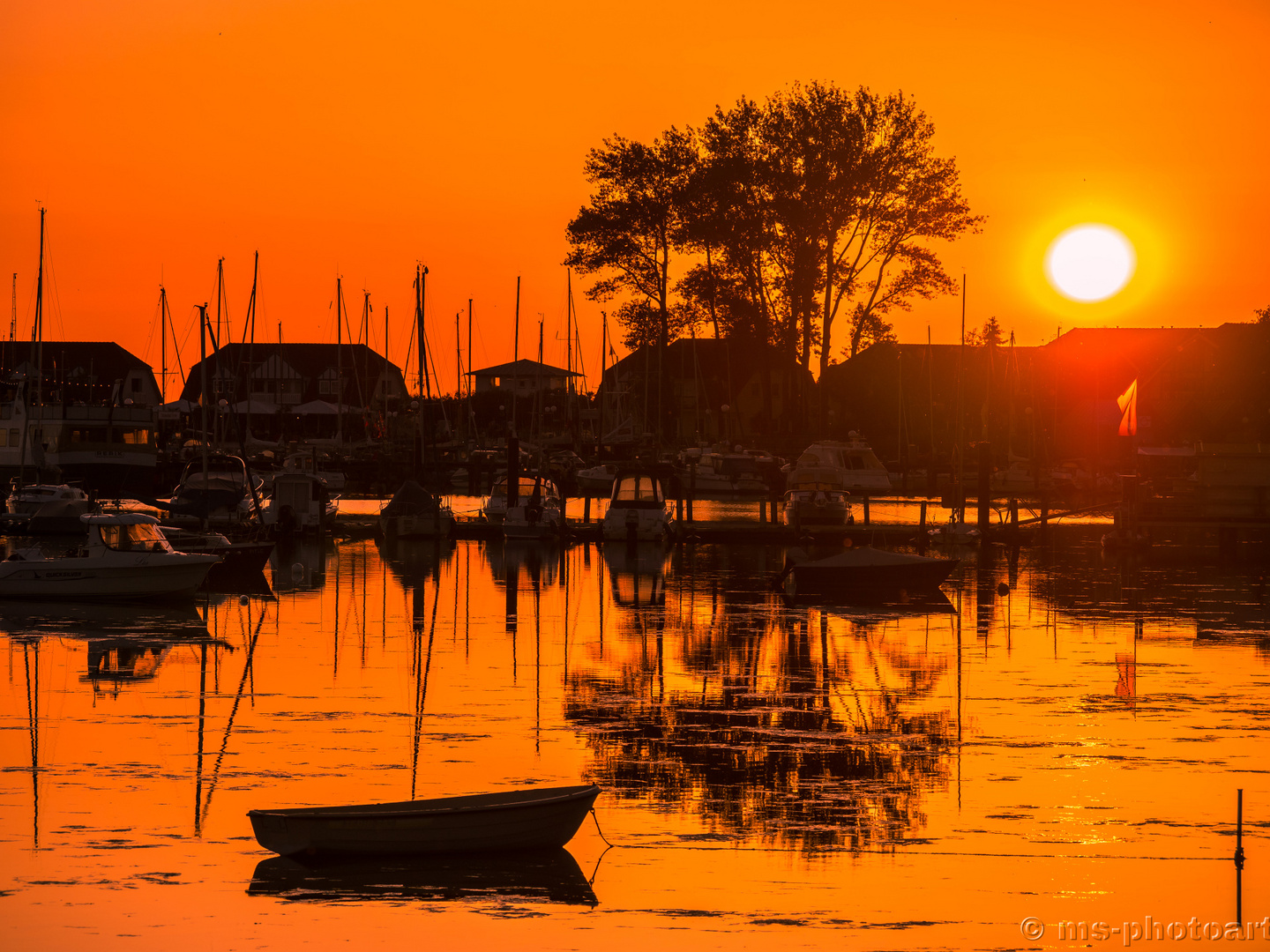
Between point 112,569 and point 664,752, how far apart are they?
19310 mm

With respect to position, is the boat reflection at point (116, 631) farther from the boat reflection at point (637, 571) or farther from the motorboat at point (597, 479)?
the motorboat at point (597, 479)

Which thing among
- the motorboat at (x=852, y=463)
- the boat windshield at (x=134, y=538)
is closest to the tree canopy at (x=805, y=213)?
the motorboat at (x=852, y=463)

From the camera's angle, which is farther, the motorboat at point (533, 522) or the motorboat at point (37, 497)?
the motorboat at point (37, 497)

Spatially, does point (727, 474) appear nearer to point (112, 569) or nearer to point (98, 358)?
point (112, 569)

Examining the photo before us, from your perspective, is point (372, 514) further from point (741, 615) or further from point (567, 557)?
point (741, 615)

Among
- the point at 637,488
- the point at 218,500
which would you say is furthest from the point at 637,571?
the point at 218,500

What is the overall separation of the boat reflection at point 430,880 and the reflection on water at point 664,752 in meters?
0.05

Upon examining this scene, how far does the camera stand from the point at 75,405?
102500mm

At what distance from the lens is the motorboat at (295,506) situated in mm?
59250

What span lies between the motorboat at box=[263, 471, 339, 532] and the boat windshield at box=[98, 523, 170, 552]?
66.4ft

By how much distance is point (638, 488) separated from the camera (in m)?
59.9

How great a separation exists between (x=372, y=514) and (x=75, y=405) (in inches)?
1369

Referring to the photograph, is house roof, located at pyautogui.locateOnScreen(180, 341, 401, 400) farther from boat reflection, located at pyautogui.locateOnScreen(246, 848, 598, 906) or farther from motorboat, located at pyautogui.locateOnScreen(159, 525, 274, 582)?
boat reflection, located at pyautogui.locateOnScreen(246, 848, 598, 906)

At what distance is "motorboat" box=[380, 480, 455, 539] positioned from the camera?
197ft
